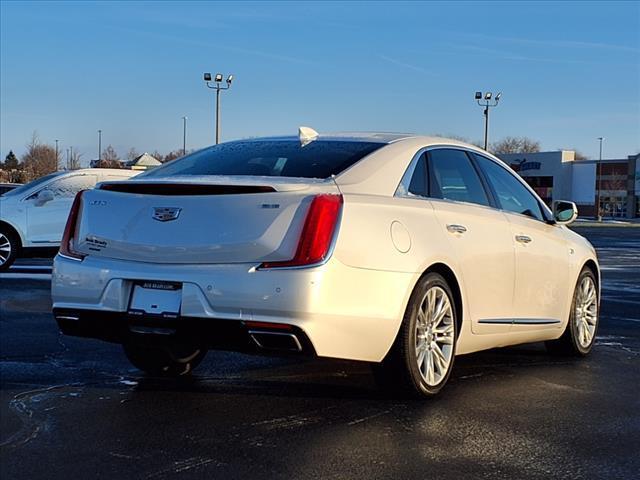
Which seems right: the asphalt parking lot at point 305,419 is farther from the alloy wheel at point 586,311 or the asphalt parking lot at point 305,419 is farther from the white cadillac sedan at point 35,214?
the white cadillac sedan at point 35,214

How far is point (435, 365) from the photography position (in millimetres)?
5199

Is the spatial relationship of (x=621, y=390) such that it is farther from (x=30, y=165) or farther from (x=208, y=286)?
(x=30, y=165)

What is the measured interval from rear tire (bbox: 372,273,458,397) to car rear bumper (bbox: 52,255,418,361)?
0.49ft

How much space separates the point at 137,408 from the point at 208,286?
3.19ft

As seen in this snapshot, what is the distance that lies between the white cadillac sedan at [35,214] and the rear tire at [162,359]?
873cm

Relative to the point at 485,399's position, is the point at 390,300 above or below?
above

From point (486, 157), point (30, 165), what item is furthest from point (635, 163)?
point (486, 157)

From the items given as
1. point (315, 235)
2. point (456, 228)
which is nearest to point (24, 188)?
point (456, 228)

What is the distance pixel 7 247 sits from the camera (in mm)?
14102

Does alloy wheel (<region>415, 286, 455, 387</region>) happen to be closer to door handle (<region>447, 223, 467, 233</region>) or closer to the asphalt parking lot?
the asphalt parking lot

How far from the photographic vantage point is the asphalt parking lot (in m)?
3.92

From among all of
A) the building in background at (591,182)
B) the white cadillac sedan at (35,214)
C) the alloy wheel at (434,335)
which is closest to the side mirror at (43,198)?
the white cadillac sedan at (35,214)

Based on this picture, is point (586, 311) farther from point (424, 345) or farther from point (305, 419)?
point (305, 419)

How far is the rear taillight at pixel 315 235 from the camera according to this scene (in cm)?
439
